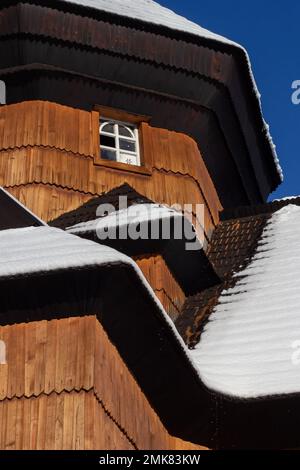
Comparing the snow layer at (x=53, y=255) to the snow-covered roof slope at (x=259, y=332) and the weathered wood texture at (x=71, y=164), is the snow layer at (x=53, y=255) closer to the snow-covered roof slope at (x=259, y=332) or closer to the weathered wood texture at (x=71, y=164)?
the snow-covered roof slope at (x=259, y=332)

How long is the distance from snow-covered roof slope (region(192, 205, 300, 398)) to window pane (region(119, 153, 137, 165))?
1.78 m

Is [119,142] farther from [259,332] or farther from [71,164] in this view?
[259,332]

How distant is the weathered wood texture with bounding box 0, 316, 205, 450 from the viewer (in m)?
6.13

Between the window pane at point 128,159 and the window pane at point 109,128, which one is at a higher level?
the window pane at point 109,128

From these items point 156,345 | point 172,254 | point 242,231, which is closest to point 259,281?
point 172,254

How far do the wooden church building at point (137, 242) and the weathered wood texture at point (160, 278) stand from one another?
0.05ft

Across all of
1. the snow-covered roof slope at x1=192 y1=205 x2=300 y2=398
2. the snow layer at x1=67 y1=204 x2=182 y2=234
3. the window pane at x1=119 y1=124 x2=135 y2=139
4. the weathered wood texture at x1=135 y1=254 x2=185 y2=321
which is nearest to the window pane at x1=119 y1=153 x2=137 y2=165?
the window pane at x1=119 y1=124 x2=135 y2=139

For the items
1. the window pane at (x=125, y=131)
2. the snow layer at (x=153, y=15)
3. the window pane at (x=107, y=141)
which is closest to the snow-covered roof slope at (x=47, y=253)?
the window pane at (x=107, y=141)

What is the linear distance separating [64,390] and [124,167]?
190 inches

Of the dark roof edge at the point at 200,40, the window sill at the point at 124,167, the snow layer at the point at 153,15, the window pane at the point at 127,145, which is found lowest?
the window sill at the point at 124,167

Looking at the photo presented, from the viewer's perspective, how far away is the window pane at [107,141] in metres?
11.2

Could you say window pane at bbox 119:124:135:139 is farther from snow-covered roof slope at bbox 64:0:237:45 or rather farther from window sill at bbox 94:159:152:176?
snow-covered roof slope at bbox 64:0:237:45

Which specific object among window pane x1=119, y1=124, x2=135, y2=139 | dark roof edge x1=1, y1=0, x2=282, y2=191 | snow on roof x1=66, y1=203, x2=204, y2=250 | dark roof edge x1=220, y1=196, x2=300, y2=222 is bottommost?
snow on roof x1=66, y1=203, x2=204, y2=250

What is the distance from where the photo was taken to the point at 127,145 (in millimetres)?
11281
